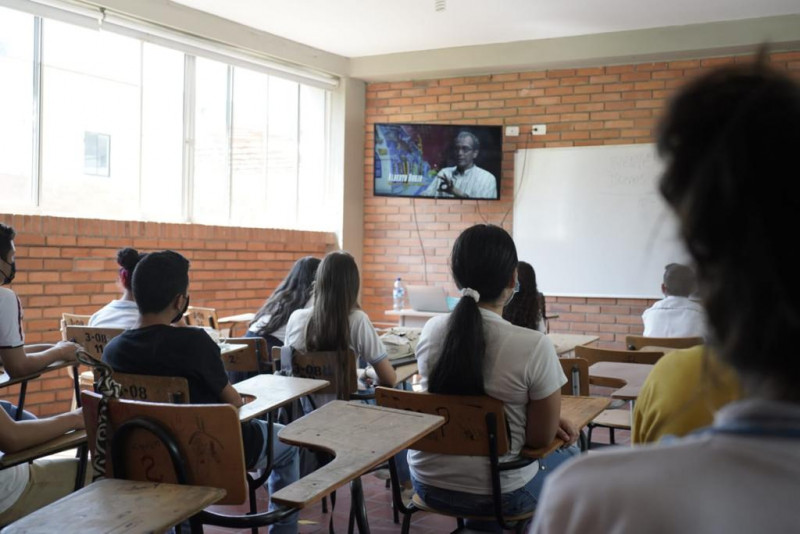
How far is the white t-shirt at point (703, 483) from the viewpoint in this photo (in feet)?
1.76

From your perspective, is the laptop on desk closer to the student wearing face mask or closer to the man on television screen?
the man on television screen

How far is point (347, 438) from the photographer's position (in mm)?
1737

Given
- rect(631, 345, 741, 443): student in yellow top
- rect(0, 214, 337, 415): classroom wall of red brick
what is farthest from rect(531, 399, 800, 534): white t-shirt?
rect(0, 214, 337, 415): classroom wall of red brick

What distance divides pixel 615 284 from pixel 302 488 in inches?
220

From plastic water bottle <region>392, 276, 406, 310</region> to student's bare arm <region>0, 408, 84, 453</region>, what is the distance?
16.7 ft

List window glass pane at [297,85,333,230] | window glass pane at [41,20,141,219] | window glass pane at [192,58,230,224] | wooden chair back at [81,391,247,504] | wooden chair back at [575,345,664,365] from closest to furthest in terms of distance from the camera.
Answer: wooden chair back at [81,391,247,504] → wooden chair back at [575,345,664,365] → window glass pane at [41,20,141,219] → window glass pane at [192,58,230,224] → window glass pane at [297,85,333,230]

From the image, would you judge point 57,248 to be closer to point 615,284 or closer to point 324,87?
point 324,87

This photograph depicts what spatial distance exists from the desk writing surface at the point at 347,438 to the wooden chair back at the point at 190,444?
13cm

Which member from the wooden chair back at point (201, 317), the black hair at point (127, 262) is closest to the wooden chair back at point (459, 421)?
the black hair at point (127, 262)

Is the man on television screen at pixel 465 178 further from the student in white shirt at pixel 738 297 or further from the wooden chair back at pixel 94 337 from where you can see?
the student in white shirt at pixel 738 297

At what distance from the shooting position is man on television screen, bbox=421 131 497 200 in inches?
272

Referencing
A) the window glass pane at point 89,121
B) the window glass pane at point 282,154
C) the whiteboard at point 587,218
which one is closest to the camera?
the window glass pane at point 89,121

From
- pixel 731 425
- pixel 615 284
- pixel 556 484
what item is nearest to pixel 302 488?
pixel 556 484

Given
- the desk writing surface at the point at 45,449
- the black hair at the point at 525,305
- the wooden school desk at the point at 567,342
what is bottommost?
the desk writing surface at the point at 45,449
